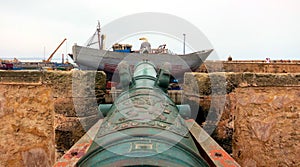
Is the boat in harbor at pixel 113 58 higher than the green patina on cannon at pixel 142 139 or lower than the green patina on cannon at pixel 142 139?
higher

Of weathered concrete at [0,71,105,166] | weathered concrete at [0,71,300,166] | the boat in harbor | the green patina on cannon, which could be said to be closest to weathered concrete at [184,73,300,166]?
weathered concrete at [0,71,300,166]

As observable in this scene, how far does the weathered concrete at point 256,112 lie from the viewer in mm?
3990

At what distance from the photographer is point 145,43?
42.8 ft

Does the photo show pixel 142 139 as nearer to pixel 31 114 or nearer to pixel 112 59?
pixel 31 114

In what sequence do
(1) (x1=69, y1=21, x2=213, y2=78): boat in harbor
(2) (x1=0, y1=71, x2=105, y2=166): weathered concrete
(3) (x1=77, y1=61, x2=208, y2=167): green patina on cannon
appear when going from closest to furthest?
(3) (x1=77, y1=61, x2=208, y2=167): green patina on cannon
(2) (x1=0, y1=71, x2=105, y2=166): weathered concrete
(1) (x1=69, y1=21, x2=213, y2=78): boat in harbor

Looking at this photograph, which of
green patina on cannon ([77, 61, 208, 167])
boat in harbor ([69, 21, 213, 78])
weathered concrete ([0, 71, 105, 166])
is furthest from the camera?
boat in harbor ([69, 21, 213, 78])

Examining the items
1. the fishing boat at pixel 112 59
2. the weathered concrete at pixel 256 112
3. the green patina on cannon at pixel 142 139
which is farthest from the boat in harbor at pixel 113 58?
the green patina on cannon at pixel 142 139

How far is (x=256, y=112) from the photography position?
4.07 meters

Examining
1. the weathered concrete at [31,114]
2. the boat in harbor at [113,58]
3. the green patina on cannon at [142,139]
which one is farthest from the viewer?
the boat in harbor at [113,58]

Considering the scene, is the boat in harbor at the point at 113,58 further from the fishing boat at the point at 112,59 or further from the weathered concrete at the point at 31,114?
the weathered concrete at the point at 31,114

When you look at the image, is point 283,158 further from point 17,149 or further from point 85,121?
point 17,149

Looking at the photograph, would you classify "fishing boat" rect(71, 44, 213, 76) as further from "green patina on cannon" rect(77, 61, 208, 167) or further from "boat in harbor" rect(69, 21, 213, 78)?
"green patina on cannon" rect(77, 61, 208, 167)

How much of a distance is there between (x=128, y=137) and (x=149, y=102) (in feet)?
1.91

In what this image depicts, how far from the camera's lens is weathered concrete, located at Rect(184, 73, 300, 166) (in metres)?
3.99
